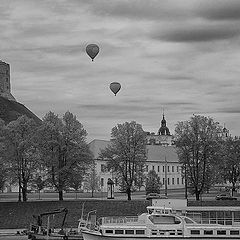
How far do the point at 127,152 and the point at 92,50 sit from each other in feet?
74.9

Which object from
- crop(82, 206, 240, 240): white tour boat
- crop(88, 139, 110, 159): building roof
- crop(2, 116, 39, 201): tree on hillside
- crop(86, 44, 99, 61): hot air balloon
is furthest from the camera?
crop(88, 139, 110, 159): building roof

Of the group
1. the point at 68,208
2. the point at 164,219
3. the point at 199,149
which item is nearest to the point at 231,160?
the point at 199,149

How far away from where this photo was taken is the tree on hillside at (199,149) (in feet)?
308

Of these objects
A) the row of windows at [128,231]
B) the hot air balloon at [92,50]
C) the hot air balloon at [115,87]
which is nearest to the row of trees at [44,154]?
the hot air balloon at [115,87]

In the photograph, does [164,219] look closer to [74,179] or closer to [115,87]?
[115,87]

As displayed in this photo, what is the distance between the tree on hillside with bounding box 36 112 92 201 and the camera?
87.9 meters

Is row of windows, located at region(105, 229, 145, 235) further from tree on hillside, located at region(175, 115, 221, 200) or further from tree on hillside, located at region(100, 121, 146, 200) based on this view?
tree on hillside, located at region(100, 121, 146, 200)

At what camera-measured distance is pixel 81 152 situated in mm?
88938

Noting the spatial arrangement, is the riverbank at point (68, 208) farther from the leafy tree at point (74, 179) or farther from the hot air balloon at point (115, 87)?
the hot air balloon at point (115, 87)

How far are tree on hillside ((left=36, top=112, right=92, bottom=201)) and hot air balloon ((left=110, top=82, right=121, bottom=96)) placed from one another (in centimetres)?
1094

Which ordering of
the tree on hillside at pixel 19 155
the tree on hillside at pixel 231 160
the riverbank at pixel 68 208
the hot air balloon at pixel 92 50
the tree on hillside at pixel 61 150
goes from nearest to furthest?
the hot air balloon at pixel 92 50 → the riverbank at pixel 68 208 → the tree on hillside at pixel 19 155 → the tree on hillside at pixel 61 150 → the tree on hillside at pixel 231 160

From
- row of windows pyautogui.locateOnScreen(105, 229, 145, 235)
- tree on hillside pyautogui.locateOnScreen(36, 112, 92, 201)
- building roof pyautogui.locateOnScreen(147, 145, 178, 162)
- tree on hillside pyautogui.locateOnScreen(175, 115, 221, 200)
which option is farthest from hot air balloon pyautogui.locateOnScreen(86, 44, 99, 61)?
building roof pyautogui.locateOnScreen(147, 145, 178, 162)

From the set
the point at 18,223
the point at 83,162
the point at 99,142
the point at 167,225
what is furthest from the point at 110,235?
the point at 99,142

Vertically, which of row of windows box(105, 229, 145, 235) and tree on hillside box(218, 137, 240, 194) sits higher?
tree on hillside box(218, 137, 240, 194)
